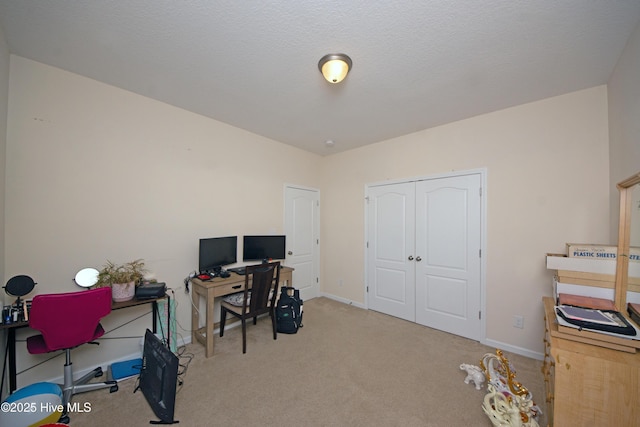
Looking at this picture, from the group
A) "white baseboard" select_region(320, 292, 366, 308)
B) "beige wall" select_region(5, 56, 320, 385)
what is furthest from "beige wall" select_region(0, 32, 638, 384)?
"white baseboard" select_region(320, 292, 366, 308)

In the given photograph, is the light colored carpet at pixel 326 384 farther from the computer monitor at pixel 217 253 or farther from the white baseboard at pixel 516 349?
the computer monitor at pixel 217 253

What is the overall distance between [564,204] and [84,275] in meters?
4.60

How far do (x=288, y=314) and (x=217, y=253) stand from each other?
3.86ft

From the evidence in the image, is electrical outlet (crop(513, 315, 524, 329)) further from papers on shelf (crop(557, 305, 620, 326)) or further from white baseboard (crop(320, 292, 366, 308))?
white baseboard (crop(320, 292, 366, 308))

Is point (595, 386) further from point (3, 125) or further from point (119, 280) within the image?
point (3, 125)

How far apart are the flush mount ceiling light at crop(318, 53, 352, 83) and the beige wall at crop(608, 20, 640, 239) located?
1.87 m

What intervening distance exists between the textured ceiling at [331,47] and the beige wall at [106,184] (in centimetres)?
26

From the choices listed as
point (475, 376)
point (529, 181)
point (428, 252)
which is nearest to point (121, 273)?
point (475, 376)

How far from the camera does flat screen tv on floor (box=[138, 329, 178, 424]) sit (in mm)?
1702

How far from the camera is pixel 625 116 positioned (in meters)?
1.79

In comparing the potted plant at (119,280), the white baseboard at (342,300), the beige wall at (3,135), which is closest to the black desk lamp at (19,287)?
the beige wall at (3,135)

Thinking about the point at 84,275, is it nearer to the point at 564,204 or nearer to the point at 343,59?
the point at 343,59

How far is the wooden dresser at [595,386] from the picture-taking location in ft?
3.84

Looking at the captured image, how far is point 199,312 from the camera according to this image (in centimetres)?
280
